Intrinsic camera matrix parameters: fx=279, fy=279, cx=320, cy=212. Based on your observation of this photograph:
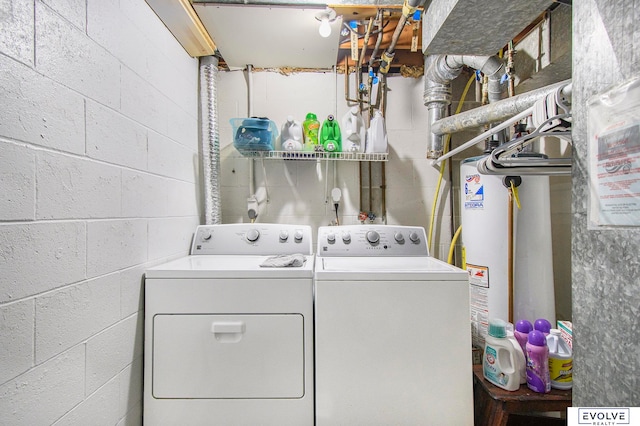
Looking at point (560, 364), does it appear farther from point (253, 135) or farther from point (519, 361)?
point (253, 135)

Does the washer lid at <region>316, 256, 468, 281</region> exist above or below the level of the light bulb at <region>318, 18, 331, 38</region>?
below

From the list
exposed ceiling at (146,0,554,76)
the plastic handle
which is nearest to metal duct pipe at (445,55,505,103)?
exposed ceiling at (146,0,554,76)

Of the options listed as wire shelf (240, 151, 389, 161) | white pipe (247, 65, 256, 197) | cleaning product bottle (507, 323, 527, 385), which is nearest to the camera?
cleaning product bottle (507, 323, 527, 385)

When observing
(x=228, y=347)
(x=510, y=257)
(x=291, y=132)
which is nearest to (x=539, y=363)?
(x=510, y=257)

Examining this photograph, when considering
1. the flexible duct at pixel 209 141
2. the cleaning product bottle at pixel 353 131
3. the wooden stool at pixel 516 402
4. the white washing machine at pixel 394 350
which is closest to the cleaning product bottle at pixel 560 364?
the wooden stool at pixel 516 402

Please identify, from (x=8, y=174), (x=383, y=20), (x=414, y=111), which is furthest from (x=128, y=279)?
(x=414, y=111)

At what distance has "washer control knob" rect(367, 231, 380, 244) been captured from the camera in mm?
1606

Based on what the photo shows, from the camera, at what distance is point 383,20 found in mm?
1628

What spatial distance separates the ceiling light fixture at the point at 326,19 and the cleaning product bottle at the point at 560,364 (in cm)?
187

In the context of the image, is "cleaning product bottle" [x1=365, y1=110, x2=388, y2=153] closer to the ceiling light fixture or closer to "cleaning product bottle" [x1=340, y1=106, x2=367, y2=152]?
"cleaning product bottle" [x1=340, y1=106, x2=367, y2=152]

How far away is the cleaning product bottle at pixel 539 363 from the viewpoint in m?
1.18

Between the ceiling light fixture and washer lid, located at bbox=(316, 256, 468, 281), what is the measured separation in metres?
1.24

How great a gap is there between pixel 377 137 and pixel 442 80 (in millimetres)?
584

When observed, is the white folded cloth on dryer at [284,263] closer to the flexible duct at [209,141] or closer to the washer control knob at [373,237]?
the washer control knob at [373,237]
